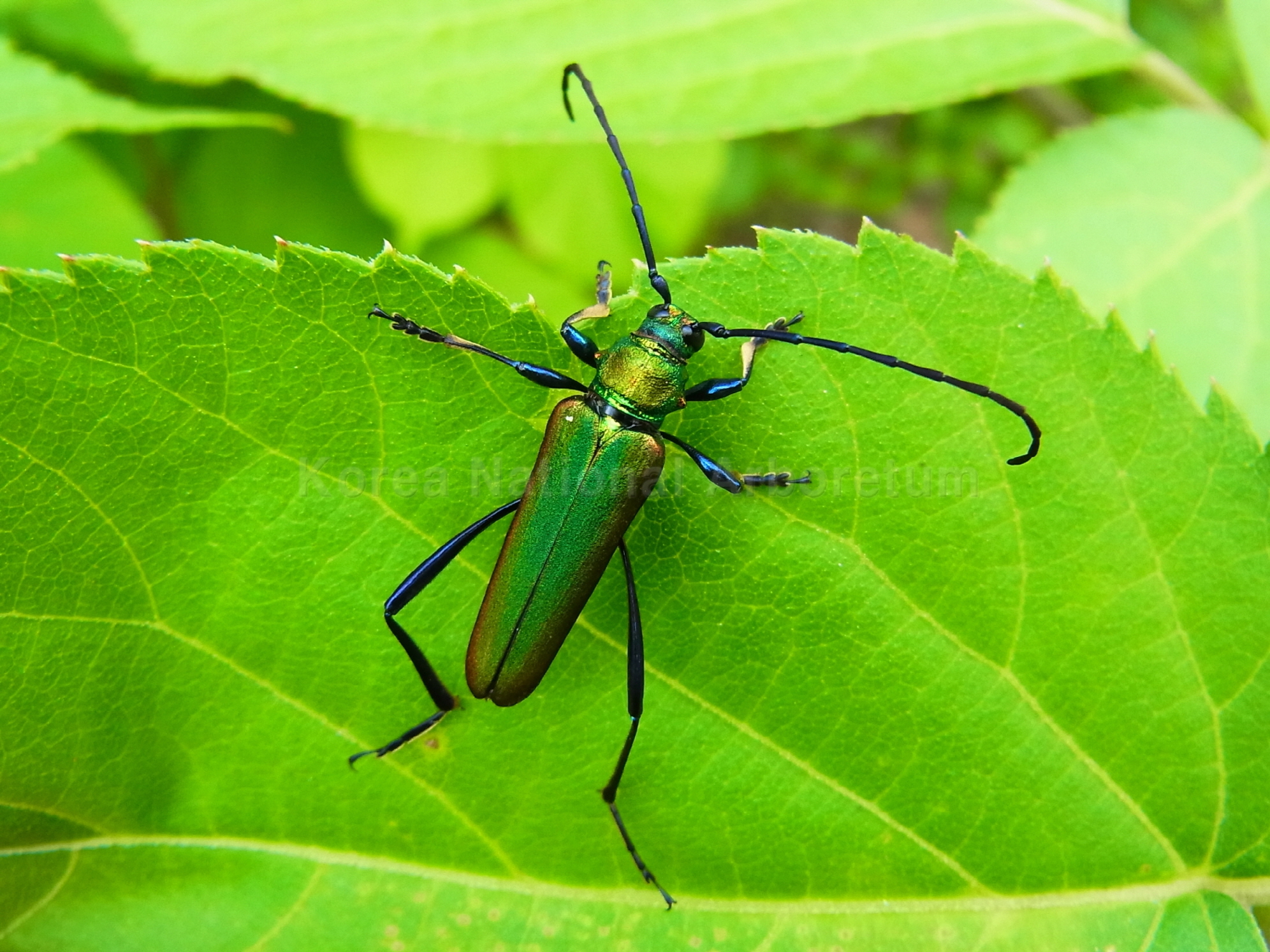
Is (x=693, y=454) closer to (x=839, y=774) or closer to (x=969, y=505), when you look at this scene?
(x=969, y=505)

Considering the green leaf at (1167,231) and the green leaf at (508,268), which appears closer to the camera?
the green leaf at (1167,231)

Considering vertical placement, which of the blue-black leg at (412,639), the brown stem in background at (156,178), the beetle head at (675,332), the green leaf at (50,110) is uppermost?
the beetle head at (675,332)

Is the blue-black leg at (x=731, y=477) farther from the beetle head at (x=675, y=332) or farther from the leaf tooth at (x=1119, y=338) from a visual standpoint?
the leaf tooth at (x=1119, y=338)

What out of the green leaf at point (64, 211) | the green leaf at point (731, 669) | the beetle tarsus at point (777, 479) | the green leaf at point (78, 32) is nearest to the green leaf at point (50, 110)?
the green leaf at point (64, 211)

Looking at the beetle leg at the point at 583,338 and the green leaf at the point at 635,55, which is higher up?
the green leaf at the point at 635,55

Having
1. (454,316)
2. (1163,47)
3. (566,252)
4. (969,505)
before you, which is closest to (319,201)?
(566,252)

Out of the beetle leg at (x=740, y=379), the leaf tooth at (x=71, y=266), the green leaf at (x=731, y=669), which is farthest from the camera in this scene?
the beetle leg at (x=740, y=379)

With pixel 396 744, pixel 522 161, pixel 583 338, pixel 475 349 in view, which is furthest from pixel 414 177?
pixel 396 744
